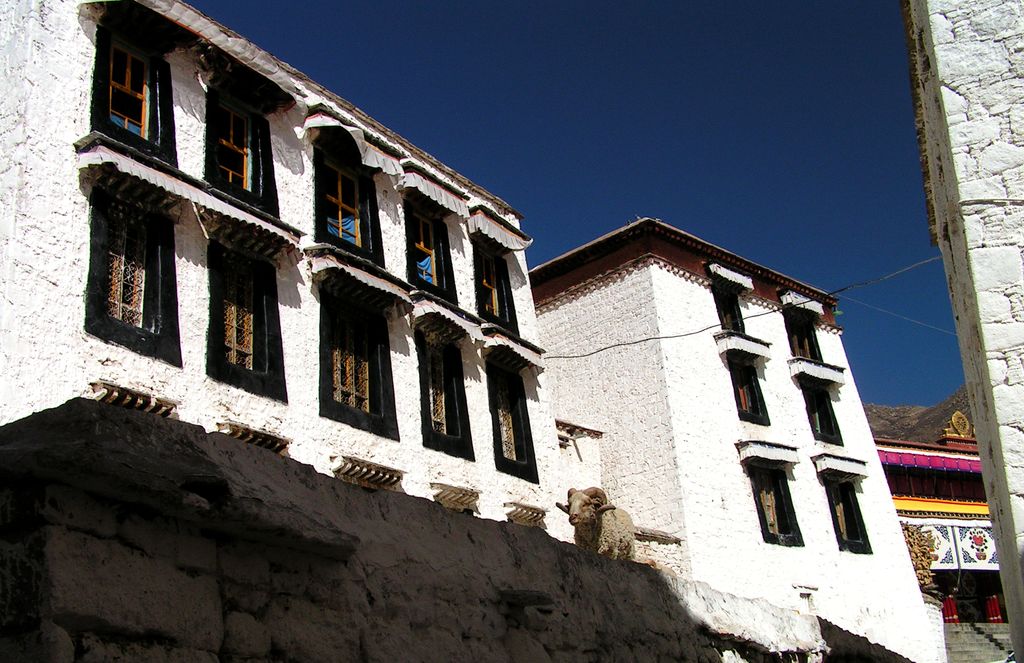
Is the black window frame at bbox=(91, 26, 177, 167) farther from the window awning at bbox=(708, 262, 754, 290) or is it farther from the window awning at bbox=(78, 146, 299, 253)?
the window awning at bbox=(708, 262, 754, 290)

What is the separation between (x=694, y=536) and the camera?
2003 centimetres

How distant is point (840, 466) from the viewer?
949 inches

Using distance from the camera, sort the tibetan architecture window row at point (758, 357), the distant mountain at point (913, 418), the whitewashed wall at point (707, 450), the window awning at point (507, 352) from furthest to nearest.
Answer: the distant mountain at point (913, 418), the tibetan architecture window row at point (758, 357), the whitewashed wall at point (707, 450), the window awning at point (507, 352)

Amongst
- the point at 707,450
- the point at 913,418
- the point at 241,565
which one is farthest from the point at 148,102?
the point at 913,418

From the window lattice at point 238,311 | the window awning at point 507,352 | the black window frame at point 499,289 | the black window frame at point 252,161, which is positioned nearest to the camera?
the window lattice at point 238,311

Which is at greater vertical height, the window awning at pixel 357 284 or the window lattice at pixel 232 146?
the window lattice at pixel 232 146

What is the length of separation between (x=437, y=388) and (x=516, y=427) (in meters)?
2.27

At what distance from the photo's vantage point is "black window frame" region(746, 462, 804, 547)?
2184 cm

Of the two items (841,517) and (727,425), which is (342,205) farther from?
(841,517)

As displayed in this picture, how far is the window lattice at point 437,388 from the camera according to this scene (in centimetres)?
1686

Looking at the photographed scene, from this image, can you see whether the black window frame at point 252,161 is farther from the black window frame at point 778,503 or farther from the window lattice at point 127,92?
the black window frame at point 778,503

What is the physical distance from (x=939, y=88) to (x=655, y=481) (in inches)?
595

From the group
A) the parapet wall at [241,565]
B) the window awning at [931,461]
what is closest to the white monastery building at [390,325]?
the window awning at [931,461]

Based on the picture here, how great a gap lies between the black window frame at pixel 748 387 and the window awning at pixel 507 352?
5830mm
